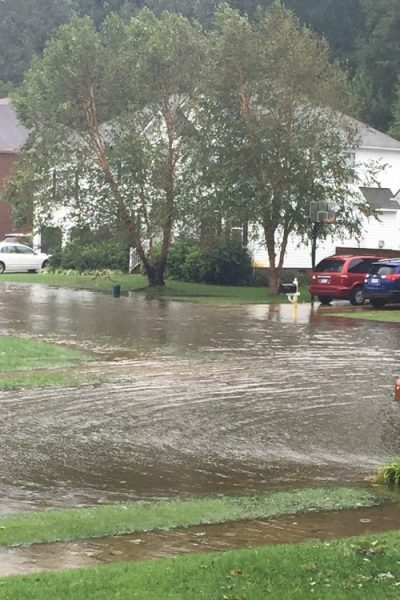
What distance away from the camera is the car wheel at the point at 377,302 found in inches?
1414

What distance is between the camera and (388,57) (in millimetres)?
78750

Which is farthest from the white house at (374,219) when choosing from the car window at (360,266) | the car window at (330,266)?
the car window at (360,266)

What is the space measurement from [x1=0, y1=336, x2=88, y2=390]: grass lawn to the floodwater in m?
0.66

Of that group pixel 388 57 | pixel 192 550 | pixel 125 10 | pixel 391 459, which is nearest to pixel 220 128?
pixel 391 459

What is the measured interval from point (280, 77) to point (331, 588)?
1370 inches

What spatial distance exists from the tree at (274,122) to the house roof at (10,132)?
32.9 metres

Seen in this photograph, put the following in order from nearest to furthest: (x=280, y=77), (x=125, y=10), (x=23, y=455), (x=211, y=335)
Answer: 1. (x=23, y=455)
2. (x=211, y=335)
3. (x=280, y=77)
4. (x=125, y=10)

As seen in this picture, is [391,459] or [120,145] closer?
[391,459]

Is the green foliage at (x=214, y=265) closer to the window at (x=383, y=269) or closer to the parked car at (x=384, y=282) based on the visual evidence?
the window at (x=383, y=269)

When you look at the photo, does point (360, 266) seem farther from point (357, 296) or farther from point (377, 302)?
point (377, 302)

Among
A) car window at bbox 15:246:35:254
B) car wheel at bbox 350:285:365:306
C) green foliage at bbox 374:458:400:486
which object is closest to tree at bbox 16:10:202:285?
car wheel at bbox 350:285:365:306

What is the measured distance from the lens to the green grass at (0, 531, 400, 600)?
249 inches

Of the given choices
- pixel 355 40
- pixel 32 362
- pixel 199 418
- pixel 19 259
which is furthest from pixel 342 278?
pixel 355 40

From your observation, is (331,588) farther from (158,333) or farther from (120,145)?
(120,145)
